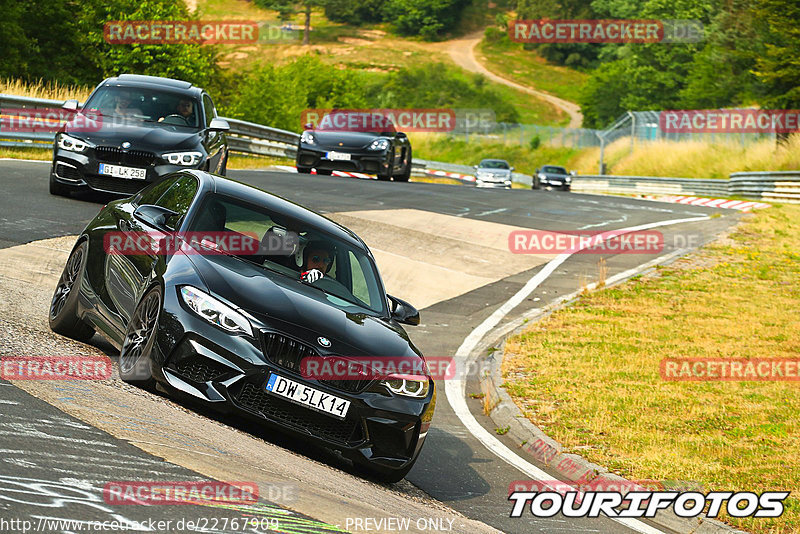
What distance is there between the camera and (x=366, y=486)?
21.2ft

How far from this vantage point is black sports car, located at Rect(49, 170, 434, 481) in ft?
21.0

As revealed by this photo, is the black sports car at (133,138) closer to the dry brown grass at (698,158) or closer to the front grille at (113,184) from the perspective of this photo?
the front grille at (113,184)

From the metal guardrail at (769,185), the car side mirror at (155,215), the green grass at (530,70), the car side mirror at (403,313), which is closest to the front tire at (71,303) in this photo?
the car side mirror at (155,215)

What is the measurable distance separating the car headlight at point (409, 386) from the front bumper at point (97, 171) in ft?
27.2

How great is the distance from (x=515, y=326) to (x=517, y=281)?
3062mm

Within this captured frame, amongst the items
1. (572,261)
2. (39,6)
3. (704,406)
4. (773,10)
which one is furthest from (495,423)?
(39,6)

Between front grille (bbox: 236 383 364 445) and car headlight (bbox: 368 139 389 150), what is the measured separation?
19.6 meters

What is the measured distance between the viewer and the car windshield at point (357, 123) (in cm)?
2620

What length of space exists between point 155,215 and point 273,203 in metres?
0.89

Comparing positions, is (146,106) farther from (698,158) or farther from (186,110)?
(698,158)

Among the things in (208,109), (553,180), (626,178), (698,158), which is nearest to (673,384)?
(208,109)

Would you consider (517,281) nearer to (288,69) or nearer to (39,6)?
(39,6)

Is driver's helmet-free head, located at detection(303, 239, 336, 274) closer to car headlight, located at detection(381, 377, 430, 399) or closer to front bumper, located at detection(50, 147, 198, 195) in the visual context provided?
car headlight, located at detection(381, 377, 430, 399)

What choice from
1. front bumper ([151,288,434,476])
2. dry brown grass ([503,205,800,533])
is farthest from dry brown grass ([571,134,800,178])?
A: front bumper ([151,288,434,476])
